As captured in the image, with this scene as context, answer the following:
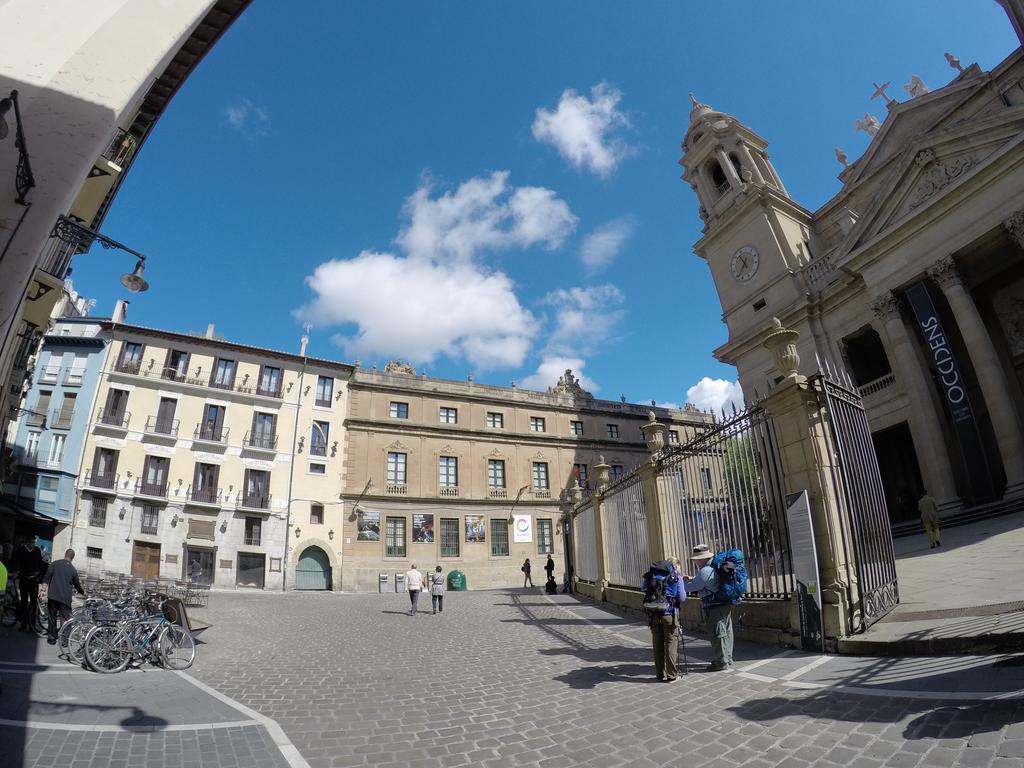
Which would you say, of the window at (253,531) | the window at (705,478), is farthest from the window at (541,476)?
the window at (705,478)

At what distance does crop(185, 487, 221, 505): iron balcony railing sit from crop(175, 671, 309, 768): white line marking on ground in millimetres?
22504

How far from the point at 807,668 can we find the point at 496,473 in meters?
28.1

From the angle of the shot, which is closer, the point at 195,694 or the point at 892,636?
the point at 892,636

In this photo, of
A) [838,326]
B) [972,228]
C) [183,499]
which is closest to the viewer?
[972,228]

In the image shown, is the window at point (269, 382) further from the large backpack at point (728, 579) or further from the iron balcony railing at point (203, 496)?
the large backpack at point (728, 579)

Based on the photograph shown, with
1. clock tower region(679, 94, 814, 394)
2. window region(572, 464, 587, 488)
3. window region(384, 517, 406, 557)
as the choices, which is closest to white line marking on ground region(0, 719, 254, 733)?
window region(384, 517, 406, 557)

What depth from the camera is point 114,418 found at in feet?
84.3

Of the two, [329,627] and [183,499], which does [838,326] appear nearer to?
[329,627]

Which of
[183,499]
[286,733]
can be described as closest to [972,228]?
[286,733]

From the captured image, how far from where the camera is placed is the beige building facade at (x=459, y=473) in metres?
28.6

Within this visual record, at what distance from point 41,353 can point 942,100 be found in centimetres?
4714

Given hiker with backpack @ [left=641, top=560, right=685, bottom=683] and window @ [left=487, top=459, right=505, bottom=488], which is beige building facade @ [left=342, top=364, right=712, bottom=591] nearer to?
window @ [left=487, top=459, right=505, bottom=488]

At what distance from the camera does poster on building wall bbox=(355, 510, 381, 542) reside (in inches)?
1098

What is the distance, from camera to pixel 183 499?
25281 mm
